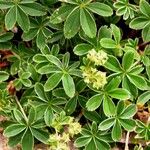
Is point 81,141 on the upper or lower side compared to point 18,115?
lower

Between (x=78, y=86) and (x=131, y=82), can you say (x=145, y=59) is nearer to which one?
(x=131, y=82)

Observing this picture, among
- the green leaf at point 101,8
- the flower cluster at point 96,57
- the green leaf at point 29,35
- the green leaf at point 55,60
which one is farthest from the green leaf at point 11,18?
the flower cluster at point 96,57

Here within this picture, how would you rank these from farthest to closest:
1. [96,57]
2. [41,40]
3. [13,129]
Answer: [41,40]
[13,129]
[96,57]

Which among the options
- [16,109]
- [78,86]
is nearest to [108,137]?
[78,86]

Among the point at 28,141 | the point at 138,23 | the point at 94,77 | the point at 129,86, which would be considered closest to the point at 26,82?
the point at 28,141

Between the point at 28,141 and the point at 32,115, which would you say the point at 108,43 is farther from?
the point at 28,141

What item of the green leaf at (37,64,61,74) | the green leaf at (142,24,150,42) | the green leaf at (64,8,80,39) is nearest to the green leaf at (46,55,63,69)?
the green leaf at (37,64,61,74)

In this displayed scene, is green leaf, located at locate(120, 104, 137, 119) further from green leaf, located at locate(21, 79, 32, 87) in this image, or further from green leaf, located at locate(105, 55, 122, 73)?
green leaf, located at locate(21, 79, 32, 87)
